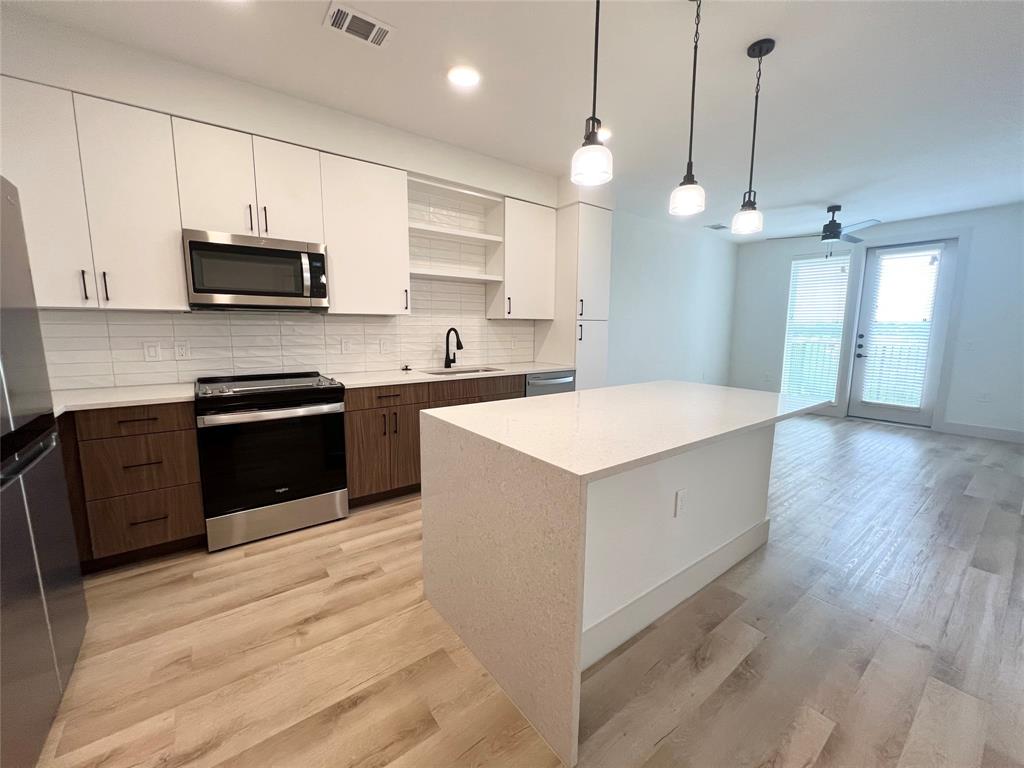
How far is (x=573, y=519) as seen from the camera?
1.12 metres

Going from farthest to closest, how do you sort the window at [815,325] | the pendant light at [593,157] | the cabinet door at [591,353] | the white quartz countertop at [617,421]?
the window at [815,325], the cabinet door at [591,353], the pendant light at [593,157], the white quartz countertop at [617,421]

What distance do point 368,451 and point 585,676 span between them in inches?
74.5

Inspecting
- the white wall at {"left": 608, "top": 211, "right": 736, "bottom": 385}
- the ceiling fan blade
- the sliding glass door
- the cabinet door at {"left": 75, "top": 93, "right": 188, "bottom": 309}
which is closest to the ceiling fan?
the ceiling fan blade

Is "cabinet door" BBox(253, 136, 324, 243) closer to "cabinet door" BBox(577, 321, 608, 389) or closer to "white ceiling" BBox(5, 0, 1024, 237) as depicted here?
"white ceiling" BBox(5, 0, 1024, 237)

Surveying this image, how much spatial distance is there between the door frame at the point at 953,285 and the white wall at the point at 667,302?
5.40 ft

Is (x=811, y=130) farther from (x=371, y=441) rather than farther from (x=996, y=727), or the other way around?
(x=371, y=441)

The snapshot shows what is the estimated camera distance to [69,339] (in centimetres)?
229

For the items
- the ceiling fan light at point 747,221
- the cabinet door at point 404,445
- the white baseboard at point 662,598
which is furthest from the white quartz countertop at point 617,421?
the cabinet door at point 404,445

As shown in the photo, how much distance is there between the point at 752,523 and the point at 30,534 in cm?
312

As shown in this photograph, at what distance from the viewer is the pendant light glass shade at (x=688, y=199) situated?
6.14 feet

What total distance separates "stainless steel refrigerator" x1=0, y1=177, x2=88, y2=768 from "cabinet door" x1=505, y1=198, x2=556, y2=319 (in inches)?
113

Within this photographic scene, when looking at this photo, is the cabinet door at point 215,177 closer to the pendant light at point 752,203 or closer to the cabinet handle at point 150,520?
the cabinet handle at point 150,520

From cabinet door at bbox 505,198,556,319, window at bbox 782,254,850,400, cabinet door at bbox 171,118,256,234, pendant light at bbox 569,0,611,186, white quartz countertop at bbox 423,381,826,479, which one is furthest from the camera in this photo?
window at bbox 782,254,850,400

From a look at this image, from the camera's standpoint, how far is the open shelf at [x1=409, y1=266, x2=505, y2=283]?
327 centimetres
